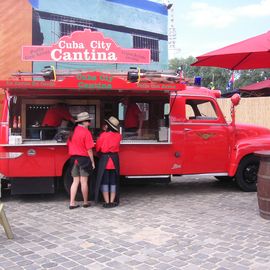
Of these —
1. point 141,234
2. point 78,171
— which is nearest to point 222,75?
point 78,171

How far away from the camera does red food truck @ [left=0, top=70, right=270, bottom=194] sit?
24.3 feet

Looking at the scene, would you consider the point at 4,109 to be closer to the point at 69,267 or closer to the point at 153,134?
the point at 153,134

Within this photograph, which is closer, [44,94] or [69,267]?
[69,267]

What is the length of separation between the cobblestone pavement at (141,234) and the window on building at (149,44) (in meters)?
19.9

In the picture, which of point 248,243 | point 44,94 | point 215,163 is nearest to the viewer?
point 248,243

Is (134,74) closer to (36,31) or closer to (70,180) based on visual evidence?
(70,180)

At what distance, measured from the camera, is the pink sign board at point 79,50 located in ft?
25.1

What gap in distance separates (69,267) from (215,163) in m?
4.68

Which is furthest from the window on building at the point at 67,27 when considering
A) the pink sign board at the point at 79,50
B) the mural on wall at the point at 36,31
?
the pink sign board at the point at 79,50

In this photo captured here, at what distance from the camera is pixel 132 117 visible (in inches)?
332

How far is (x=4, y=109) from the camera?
7.62m

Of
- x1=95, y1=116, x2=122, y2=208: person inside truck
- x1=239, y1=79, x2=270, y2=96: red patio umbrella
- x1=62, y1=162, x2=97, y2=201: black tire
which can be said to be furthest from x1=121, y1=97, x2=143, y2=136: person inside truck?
x1=239, y1=79, x2=270, y2=96: red patio umbrella

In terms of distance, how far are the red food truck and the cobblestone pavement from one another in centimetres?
57

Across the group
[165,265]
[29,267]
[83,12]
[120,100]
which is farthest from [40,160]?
[83,12]
